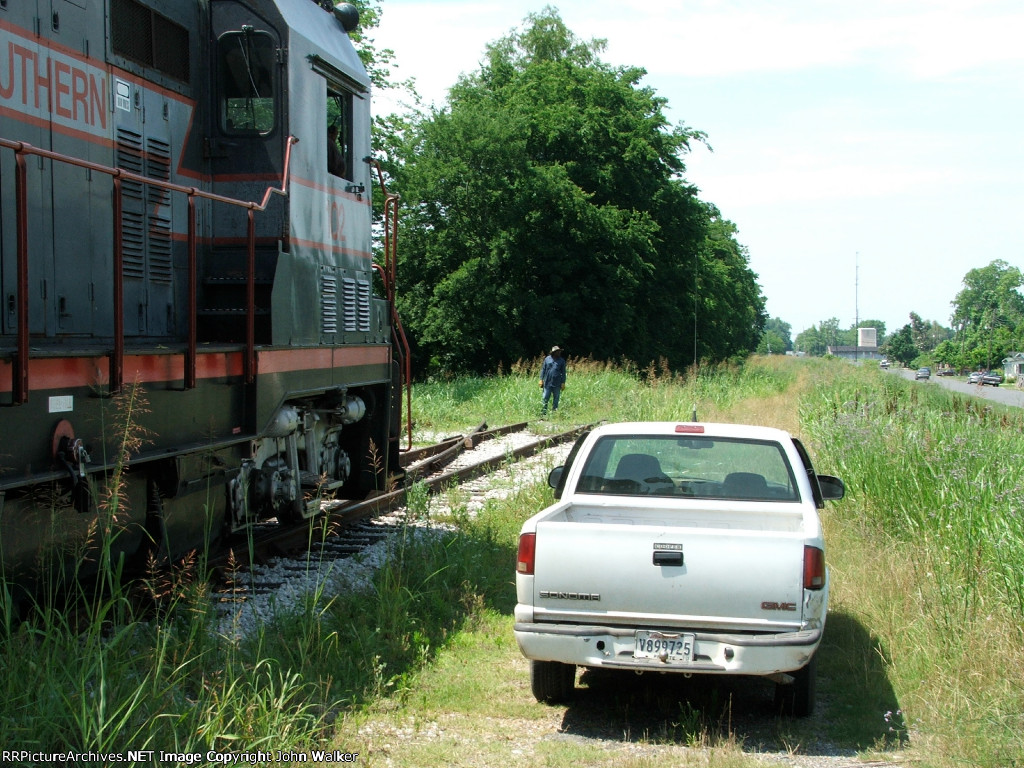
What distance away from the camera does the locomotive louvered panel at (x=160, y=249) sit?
6.46 meters

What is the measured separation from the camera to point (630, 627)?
4402mm

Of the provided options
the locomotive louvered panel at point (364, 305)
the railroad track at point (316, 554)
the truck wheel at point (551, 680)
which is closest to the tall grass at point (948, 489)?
the truck wheel at point (551, 680)

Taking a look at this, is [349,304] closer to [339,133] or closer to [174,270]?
[339,133]

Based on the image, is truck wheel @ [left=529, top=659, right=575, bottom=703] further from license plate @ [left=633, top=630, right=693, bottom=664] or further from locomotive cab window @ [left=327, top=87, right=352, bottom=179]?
locomotive cab window @ [left=327, top=87, right=352, bottom=179]

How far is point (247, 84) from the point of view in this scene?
23.5ft

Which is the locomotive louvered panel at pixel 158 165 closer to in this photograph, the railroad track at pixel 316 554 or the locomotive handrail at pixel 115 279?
the locomotive handrail at pixel 115 279

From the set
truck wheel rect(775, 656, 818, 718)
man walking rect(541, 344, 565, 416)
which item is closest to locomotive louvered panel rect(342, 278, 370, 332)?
truck wheel rect(775, 656, 818, 718)

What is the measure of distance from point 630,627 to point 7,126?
4.27 m

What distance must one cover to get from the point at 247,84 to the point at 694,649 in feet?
17.6

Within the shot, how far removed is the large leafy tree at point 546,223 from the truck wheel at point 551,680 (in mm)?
27407

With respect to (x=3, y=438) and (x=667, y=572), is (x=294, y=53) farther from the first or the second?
(x=667, y=572)

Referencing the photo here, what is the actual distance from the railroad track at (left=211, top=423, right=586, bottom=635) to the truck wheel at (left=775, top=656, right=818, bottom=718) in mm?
2451

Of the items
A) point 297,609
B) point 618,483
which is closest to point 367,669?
point 297,609

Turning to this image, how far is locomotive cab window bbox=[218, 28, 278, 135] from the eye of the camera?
7.08 meters
